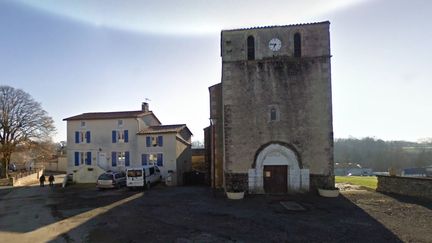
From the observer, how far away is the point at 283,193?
2084cm

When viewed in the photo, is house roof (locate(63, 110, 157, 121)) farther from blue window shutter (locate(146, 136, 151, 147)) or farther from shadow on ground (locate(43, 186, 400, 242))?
shadow on ground (locate(43, 186, 400, 242))

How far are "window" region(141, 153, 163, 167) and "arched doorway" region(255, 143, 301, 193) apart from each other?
14.7 meters

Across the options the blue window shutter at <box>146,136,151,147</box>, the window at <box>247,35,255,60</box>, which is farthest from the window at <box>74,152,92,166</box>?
the window at <box>247,35,255,60</box>

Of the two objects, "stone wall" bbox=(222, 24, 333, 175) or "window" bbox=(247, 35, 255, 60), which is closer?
"stone wall" bbox=(222, 24, 333, 175)

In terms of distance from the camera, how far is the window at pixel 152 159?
109 feet

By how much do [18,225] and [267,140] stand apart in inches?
557

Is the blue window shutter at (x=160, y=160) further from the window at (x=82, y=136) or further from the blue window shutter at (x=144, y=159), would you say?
the window at (x=82, y=136)

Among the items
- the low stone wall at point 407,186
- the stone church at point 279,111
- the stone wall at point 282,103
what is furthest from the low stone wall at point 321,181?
the low stone wall at point 407,186

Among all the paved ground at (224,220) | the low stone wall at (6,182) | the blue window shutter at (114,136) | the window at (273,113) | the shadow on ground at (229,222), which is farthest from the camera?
the low stone wall at (6,182)

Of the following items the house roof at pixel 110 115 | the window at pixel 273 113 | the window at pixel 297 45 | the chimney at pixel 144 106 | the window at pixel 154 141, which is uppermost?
the window at pixel 297 45

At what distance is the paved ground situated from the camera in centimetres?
1115

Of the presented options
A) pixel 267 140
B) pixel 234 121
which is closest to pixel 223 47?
pixel 234 121

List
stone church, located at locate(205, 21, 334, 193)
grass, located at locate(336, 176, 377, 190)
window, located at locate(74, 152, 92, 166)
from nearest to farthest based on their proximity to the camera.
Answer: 1. stone church, located at locate(205, 21, 334, 193)
2. grass, located at locate(336, 176, 377, 190)
3. window, located at locate(74, 152, 92, 166)

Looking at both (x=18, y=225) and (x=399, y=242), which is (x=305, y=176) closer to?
(x=399, y=242)
